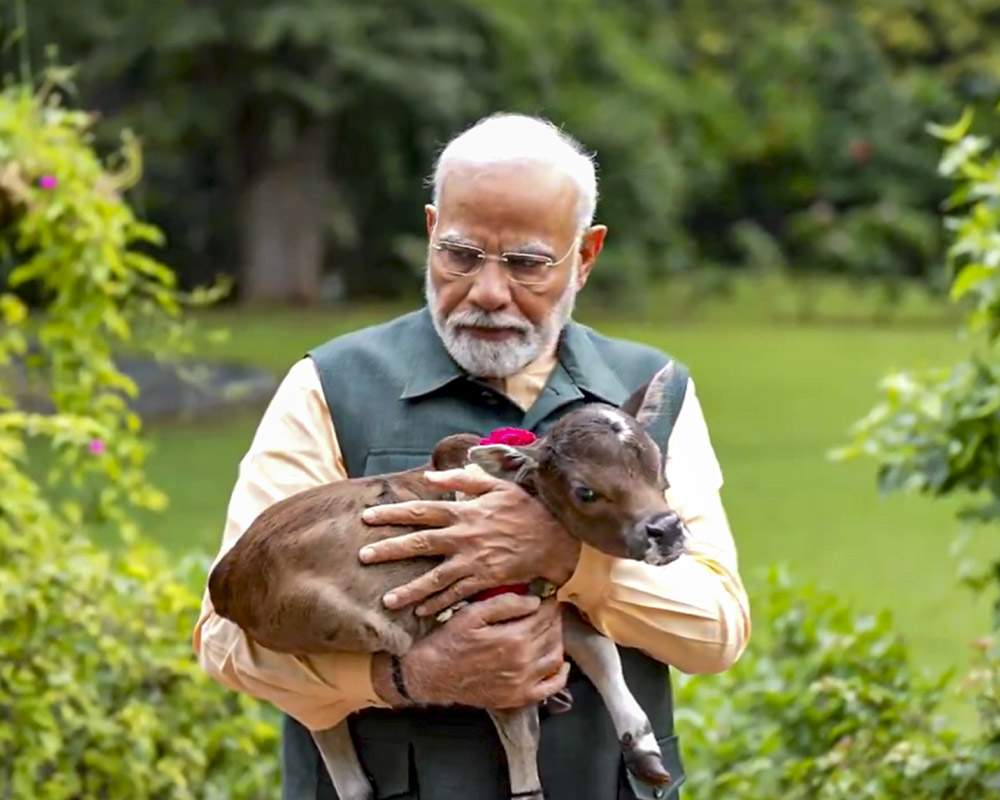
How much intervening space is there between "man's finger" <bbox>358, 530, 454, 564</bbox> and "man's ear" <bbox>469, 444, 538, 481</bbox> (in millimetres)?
123

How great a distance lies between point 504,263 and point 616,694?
0.69 meters

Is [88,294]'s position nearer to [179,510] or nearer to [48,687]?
[48,687]

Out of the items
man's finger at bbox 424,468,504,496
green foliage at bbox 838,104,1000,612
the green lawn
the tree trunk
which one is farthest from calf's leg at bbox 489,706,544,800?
the tree trunk

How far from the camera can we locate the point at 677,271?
1019 inches

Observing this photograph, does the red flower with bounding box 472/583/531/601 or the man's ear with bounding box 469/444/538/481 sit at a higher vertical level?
the man's ear with bounding box 469/444/538/481

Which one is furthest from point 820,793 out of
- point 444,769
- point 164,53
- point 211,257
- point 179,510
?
point 211,257

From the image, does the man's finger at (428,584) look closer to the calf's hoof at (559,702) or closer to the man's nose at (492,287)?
the calf's hoof at (559,702)

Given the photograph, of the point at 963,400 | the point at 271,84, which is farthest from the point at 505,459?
the point at 271,84

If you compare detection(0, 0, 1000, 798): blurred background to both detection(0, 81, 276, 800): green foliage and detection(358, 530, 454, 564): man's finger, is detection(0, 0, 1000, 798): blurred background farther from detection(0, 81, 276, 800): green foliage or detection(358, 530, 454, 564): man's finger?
detection(358, 530, 454, 564): man's finger

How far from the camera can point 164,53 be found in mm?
20703

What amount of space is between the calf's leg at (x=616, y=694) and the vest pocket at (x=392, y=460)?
1.16ft

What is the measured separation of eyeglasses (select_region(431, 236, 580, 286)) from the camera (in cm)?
288

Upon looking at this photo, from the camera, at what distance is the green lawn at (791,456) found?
8727 millimetres

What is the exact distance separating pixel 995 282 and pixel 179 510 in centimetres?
701
